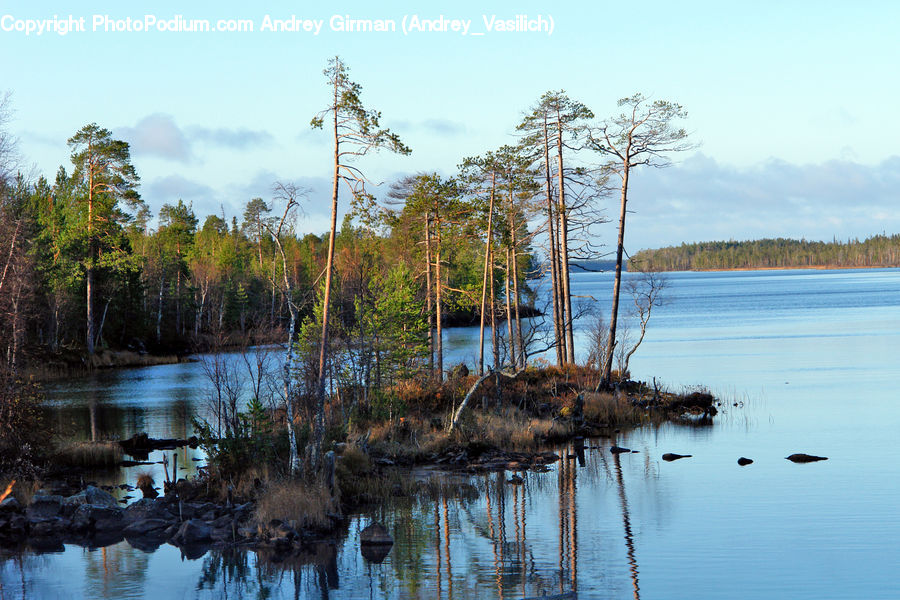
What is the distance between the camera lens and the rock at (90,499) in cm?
2317

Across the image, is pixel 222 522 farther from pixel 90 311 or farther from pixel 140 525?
pixel 90 311

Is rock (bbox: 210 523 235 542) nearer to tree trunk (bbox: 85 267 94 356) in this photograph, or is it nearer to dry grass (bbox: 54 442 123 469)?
dry grass (bbox: 54 442 123 469)

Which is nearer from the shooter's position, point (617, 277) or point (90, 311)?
point (617, 277)

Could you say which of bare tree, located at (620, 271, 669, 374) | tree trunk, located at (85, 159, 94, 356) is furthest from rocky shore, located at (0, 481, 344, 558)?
tree trunk, located at (85, 159, 94, 356)

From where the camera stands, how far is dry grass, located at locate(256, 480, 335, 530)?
21.3 meters

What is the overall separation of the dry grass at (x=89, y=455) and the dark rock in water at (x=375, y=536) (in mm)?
13560

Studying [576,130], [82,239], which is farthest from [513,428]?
[82,239]

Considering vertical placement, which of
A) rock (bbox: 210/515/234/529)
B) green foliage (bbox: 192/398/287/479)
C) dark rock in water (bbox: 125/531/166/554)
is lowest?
dark rock in water (bbox: 125/531/166/554)

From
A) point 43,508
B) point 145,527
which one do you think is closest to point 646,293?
point 145,527

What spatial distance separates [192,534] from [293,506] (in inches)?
96.4

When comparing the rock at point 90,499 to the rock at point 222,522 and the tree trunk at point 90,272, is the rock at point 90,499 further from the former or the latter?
the tree trunk at point 90,272

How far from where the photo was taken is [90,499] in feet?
76.6

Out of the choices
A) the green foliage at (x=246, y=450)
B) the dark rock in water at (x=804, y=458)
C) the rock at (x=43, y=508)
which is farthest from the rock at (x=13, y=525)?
the dark rock in water at (x=804, y=458)

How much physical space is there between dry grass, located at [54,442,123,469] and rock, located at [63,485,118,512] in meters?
6.72
